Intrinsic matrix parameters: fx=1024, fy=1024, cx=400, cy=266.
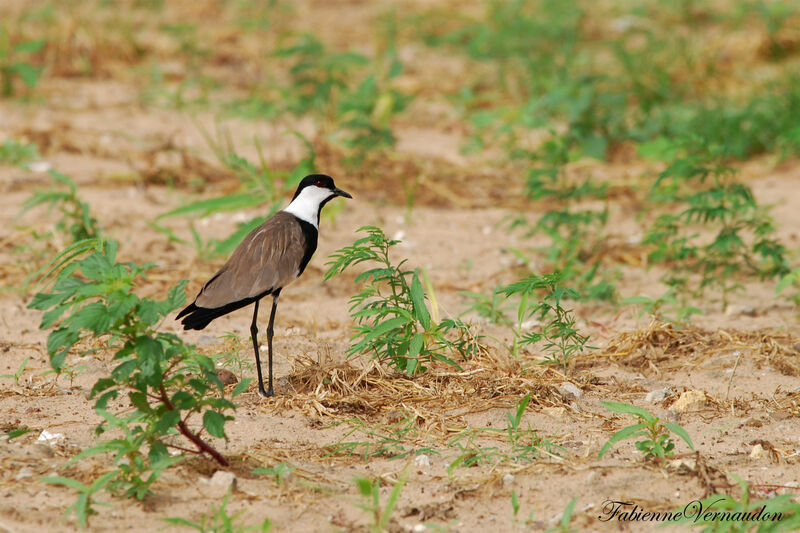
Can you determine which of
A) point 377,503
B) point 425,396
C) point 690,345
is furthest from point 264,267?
point 690,345

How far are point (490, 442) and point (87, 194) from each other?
416cm

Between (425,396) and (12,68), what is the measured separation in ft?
20.1

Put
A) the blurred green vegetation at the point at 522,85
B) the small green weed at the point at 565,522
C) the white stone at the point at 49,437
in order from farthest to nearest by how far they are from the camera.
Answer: the blurred green vegetation at the point at 522,85 < the white stone at the point at 49,437 < the small green weed at the point at 565,522


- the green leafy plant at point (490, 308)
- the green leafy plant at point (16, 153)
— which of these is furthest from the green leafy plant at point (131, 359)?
the green leafy plant at point (16, 153)

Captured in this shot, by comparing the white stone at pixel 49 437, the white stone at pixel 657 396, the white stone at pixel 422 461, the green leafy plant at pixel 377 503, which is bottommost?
the white stone at pixel 657 396

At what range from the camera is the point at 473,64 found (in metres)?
9.85

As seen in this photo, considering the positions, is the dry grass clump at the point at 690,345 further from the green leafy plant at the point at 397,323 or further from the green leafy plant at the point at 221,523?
the green leafy plant at the point at 221,523

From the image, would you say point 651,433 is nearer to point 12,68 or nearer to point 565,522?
point 565,522

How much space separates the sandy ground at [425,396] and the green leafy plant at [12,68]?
1715mm

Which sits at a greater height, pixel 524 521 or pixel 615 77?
pixel 615 77

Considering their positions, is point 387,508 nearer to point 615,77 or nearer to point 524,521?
point 524,521

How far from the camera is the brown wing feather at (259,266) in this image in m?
4.37

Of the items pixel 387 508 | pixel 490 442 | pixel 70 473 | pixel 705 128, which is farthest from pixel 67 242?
pixel 705 128

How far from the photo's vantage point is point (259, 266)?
177 inches
